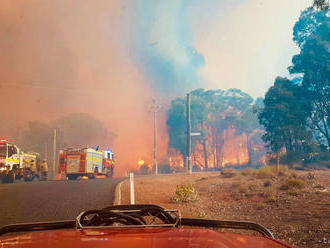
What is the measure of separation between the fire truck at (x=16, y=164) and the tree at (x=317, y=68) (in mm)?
26499

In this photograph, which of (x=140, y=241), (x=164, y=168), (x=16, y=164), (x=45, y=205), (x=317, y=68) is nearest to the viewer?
(x=140, y=241)

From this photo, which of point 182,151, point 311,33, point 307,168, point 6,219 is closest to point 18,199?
point 6,219

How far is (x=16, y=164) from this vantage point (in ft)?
91.9

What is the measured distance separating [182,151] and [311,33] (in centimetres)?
3098

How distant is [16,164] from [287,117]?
24.5 meters

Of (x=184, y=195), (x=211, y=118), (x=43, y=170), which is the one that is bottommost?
(x=184, y=195)

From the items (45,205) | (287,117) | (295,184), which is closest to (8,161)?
(45,205)

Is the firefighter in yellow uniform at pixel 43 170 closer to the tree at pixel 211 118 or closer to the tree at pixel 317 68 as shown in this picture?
the tree at pixel 317 68

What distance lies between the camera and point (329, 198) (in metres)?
12.8

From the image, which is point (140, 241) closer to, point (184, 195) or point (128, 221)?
point (128, 221)

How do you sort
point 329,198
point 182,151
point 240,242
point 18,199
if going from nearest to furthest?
point 240,242
point 329,198
point 18,199
point 182,151

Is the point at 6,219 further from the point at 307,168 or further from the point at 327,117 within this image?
the point at 327,117

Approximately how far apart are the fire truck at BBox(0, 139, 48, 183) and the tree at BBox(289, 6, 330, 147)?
26.5 m

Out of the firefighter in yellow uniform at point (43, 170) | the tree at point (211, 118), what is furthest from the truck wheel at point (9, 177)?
the tree at point (211, 118)
